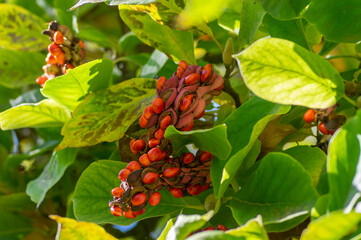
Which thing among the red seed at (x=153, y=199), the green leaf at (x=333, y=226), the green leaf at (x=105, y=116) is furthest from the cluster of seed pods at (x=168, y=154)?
the green leaf at (x=333, y=226)

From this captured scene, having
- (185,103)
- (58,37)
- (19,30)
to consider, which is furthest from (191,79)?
(19,30)

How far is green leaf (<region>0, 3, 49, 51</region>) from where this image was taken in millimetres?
932

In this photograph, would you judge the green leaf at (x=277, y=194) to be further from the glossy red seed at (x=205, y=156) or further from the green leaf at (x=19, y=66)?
the green leaf at (x=19, y=66)

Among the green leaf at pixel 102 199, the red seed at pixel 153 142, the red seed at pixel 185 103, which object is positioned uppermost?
the red seed at pixel 185 103

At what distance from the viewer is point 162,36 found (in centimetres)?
72

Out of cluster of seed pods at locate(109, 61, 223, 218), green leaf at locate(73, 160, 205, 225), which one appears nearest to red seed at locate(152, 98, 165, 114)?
cluster of seed pods at locate(109, 61, 223, 218)

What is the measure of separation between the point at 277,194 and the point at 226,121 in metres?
0.11

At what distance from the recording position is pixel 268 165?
1.62 feet

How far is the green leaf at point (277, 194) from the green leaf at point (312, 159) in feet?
0.18

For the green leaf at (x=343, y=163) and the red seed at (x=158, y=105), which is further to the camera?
the red seed at (x=158, y=105)

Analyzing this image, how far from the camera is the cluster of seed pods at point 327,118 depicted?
20.1 inches

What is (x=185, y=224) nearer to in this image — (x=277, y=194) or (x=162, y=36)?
(x=277, y=194)

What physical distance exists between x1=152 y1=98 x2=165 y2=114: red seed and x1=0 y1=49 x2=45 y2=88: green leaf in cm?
54

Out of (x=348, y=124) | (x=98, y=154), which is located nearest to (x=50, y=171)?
(x=98, y=154)
